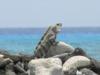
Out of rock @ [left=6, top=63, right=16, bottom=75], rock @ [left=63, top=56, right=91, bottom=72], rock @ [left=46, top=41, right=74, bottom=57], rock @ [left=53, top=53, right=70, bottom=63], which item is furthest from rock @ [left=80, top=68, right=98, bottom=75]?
rock @ [left=46, top=41, right=74, bottom=57]

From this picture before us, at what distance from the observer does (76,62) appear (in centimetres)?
1950

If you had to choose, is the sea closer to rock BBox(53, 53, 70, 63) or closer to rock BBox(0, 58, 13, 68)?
rock BBox(53, 53, 70, 63)

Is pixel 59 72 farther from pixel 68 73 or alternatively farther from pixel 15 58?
pixel 15 58

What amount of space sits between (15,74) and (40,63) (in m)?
0.94

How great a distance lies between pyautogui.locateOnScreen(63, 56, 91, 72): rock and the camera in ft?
63.0

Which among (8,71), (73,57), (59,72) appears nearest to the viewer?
(59,72)

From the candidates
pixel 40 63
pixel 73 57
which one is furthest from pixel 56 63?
pixel 73 57

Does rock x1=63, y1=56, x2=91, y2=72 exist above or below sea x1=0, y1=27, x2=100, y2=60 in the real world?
above

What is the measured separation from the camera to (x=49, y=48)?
2106 cm

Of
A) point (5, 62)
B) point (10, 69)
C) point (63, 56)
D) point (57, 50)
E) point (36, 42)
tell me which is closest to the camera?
point (10, 69)

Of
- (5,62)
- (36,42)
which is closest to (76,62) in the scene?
(5,62)

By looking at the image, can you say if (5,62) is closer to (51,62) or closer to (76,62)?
(51,62)

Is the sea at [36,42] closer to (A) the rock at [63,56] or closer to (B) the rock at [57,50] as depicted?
(B) the rock at [57,50]

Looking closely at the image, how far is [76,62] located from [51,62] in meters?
1.50
